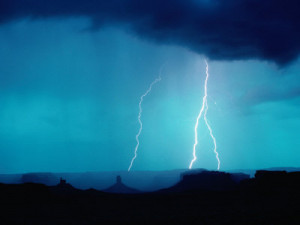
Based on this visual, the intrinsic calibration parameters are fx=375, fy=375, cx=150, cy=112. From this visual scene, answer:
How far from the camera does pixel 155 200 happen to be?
52688 mm

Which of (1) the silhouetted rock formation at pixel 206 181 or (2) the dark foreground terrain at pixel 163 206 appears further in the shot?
(1) the silhouetted rock formation at pixel 206 181

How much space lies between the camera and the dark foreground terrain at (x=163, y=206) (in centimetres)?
3184

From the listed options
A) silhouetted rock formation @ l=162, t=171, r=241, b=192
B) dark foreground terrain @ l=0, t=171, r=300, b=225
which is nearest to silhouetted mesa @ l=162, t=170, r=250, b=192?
silhouetted rock formation @ l=162, t=171, r=241, b=192

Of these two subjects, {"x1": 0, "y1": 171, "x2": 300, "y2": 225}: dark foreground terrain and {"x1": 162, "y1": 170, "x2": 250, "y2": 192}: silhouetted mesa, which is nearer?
{"x1": 0, "y1": 171, "x2": 300, "y2": 225}: dark foreground terrain

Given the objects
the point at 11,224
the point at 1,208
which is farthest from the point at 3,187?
the point at 11,224

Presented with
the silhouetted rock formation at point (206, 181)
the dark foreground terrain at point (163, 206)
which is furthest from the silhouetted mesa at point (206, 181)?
the dark foreground terrain at point (163, 206)

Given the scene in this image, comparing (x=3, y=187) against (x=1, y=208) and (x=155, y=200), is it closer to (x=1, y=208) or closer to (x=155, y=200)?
(x=1, y=208)

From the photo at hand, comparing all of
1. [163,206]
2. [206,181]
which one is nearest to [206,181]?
[206,181]

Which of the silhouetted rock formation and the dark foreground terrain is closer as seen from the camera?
the dark foreground terrain

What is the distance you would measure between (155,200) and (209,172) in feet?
131

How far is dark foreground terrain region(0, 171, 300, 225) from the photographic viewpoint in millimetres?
31844

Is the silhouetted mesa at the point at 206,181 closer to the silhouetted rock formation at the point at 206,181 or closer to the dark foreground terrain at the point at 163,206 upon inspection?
the silhouetted rock formation at the point at 206,181

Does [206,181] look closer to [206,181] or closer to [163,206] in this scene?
[206,181]

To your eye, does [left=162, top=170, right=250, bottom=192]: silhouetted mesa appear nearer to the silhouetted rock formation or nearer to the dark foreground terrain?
the silhouetted rock formation
